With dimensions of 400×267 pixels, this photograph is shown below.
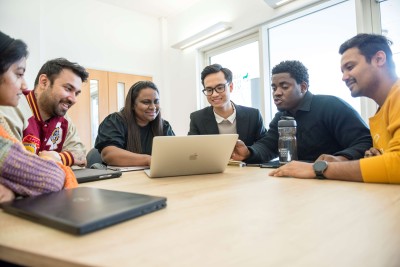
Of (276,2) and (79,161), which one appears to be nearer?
(79,161)

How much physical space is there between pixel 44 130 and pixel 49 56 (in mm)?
2130

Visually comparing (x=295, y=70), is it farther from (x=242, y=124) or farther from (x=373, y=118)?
A: (x=373, y=118)

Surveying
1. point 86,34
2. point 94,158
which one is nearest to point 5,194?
point 94,158

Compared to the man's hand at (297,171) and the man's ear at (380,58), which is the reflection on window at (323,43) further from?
the man's hand at (297,171)

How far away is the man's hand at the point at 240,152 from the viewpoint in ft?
5.32

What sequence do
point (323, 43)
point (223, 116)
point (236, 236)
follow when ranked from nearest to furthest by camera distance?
point (236, 236), point (223, 116), point (323, 43)

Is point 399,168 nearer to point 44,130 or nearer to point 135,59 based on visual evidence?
point 44,130

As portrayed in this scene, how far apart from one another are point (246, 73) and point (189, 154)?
2.80 metres

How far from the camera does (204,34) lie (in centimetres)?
378

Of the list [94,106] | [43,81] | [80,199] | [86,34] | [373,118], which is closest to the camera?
[80,199]

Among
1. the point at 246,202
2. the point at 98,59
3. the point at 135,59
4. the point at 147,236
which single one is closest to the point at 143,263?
the point at 147,236

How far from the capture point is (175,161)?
1164mm

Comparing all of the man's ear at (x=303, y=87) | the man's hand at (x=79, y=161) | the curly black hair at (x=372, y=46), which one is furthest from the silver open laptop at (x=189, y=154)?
the man's ear at (x=303, y=87)

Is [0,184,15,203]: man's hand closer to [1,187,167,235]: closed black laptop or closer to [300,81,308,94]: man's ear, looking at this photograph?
[1,187,167,235]: closed black laptop
